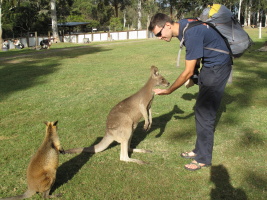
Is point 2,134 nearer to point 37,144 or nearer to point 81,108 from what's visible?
point 37,144

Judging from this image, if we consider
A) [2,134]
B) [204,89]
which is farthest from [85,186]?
[2,134]

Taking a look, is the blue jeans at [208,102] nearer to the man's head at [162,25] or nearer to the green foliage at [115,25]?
the man's head at [162,25]

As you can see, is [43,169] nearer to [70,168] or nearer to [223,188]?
[70,168]

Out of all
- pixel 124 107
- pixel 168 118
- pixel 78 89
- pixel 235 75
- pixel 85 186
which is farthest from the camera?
pixel 235 75

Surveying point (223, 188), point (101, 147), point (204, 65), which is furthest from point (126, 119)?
point (223, 188)

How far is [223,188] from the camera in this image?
335 cm

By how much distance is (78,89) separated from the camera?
8.38 meters

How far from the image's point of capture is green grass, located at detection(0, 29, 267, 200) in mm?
3370

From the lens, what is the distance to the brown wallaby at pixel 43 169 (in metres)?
2.94

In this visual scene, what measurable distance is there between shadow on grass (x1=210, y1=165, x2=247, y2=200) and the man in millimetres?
191

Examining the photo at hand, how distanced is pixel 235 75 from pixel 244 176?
6.81m

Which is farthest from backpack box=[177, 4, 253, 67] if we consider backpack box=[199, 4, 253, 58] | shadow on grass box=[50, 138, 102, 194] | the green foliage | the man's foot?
the green foliage

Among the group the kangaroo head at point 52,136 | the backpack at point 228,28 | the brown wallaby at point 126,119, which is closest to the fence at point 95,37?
the brown wallaby at point 126,119

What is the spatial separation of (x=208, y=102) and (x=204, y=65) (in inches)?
18.7
